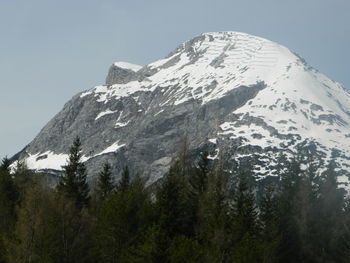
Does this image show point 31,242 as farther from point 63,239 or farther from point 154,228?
point 154,228

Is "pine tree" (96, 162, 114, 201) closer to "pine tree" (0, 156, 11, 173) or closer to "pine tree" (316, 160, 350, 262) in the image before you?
"pine tree" (0, 156, 11, 173)

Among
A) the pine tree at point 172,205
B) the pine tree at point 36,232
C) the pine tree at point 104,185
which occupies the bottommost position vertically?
the pine tree at point 36,232

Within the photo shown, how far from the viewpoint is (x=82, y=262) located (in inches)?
1870

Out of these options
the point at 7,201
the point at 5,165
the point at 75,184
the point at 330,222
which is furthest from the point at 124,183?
the point at 330,222

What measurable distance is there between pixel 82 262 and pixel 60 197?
18.8 feet

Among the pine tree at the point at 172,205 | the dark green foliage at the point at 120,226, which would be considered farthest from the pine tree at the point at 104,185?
the dark green foliage at the point at 120,226

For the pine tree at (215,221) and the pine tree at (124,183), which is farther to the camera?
the pine tree at (124,183)

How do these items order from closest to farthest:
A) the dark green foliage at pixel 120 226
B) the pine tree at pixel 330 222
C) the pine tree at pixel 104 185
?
the dark green foliage at pixel 120 226
the pine tree at pixel 104 185
the pine tree at pixel 330 222

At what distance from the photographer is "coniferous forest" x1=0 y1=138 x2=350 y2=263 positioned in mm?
43344

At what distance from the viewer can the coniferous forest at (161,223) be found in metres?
43.3

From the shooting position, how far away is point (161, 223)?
148 ft

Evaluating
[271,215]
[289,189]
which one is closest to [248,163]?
[289,189]

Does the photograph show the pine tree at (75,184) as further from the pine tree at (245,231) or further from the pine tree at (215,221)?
the pine tree at (245,231)

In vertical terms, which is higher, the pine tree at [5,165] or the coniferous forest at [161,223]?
the pine tree at [5,165]
